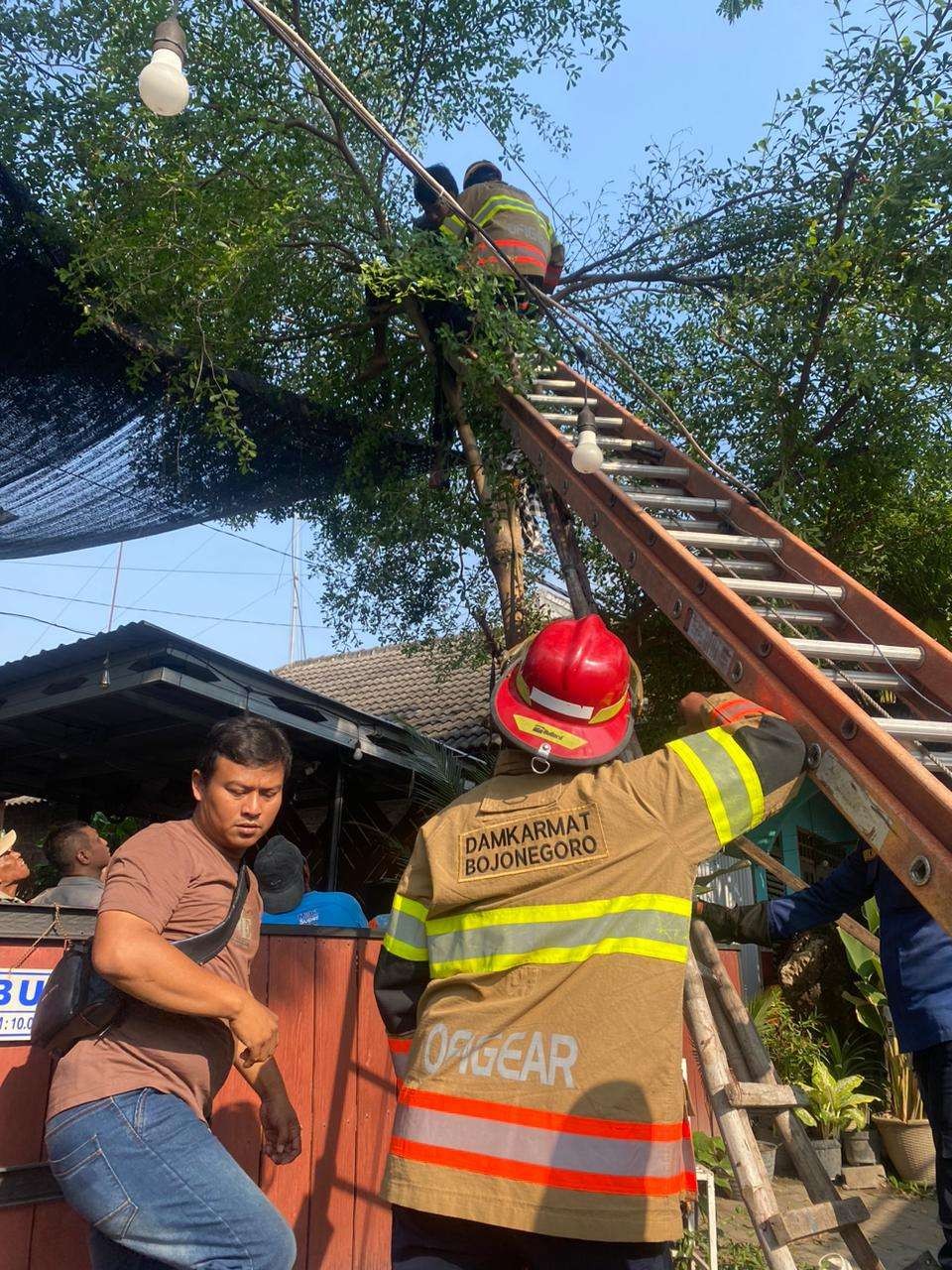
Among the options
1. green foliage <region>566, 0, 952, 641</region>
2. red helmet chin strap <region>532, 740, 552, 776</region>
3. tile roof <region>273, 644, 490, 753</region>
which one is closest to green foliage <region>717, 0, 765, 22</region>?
green foliage <region>566, 0, 952, 641</region>

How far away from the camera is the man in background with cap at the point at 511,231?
6.22 meters

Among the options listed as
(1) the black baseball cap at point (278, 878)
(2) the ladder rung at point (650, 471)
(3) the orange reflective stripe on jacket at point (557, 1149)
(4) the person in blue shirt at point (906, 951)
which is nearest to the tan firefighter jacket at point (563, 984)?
(3) the orange reflective stripe on jacket at point (557, 1149)

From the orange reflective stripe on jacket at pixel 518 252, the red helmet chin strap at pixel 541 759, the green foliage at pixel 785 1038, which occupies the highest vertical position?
the orange reflective stripe on jacket at pixel 518 252

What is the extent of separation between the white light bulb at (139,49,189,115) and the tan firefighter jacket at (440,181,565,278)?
3118mm

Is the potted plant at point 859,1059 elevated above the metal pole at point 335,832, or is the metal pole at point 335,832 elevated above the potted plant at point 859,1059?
the metal pole at point 335,832

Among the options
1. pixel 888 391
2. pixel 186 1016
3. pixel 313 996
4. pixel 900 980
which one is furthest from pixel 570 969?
pixel 888 391

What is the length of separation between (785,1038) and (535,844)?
7173mm

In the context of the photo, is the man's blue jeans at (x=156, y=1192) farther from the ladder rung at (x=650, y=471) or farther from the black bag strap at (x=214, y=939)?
the ladder rung at (x=650, y=471)

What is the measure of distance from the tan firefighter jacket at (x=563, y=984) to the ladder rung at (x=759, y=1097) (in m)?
0.93

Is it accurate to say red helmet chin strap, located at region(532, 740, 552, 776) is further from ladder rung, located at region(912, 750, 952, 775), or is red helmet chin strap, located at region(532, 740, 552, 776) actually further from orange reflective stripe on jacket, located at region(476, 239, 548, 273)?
orange reflective stripe on jacket, located at region(476, 239, 548, 273)

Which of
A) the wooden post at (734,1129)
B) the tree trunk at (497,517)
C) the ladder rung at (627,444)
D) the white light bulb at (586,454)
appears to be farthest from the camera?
the tree trunk at (497,517)

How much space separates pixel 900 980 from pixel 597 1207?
1770 mm

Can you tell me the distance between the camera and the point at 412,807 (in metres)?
9.56

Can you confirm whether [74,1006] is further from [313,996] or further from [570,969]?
[313,996]
